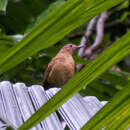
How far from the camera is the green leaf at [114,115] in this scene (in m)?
0.77

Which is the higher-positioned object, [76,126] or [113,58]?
[113,58]

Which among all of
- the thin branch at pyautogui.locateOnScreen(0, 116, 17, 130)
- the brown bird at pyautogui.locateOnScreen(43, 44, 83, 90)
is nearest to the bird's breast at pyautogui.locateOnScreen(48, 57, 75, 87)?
the brown bird at pyautogui.locateOnScreen(43, 44, 83, 90)

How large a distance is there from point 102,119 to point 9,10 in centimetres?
489

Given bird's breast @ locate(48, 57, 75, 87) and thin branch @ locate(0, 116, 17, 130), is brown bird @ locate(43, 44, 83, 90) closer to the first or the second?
bird's breast @ locate(48, 57, 75, 87)

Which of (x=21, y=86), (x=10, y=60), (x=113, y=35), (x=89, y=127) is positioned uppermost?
(x=10, y=60)

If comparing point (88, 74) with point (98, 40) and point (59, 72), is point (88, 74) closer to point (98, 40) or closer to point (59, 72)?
point (59, 72)

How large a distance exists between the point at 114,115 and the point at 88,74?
105 mm

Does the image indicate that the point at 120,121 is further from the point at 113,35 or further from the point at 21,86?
the point at 113,35

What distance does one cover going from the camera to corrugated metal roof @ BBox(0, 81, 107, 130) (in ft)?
3.58

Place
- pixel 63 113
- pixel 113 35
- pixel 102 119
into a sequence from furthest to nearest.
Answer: pixel 113 35, pixel 63 113, pixel 102 119

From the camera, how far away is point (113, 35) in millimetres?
7172

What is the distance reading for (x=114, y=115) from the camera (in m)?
0.78

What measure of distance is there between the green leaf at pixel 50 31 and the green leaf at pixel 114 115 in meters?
0.18

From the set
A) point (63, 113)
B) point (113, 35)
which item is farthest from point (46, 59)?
point (113, 35)
